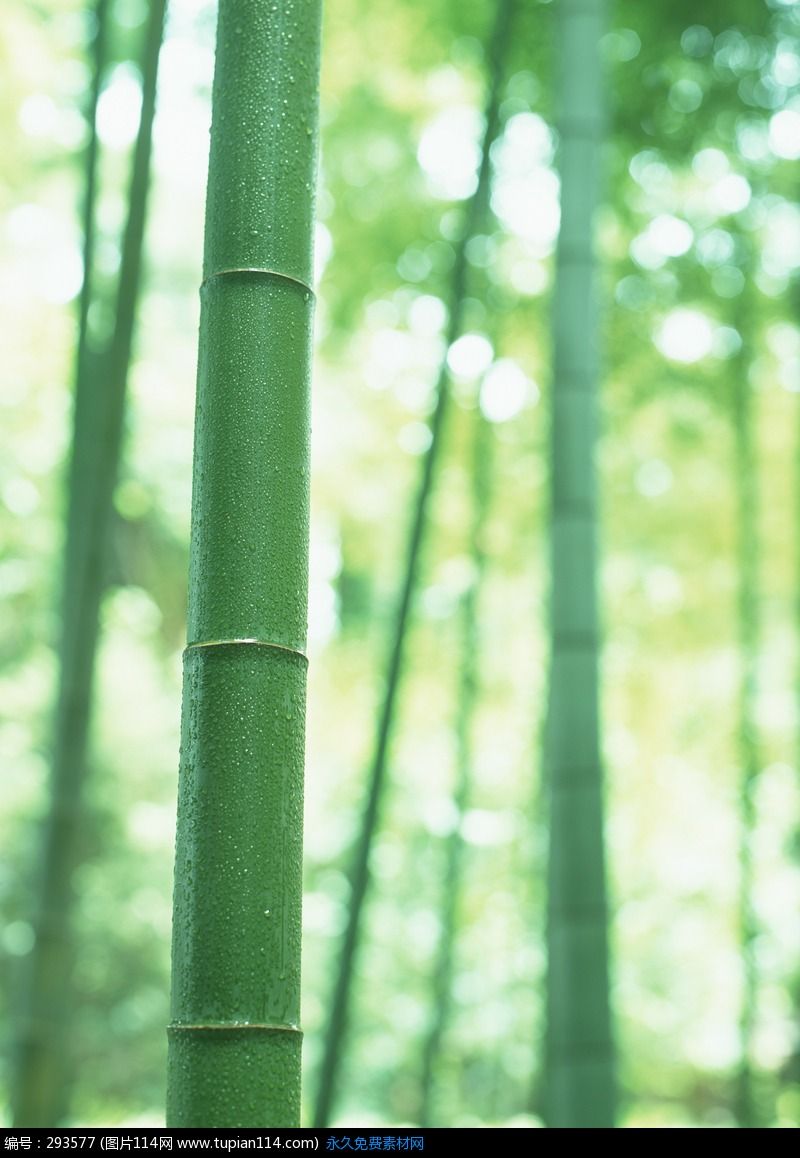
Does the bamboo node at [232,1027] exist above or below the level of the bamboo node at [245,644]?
below

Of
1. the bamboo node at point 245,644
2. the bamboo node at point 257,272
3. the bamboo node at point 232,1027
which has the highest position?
the bamboo node at point 257,272

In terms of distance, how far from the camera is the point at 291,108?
133 cm

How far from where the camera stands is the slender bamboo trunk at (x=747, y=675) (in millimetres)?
5926

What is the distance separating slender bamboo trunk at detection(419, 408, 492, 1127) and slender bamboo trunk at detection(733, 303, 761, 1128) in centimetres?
120

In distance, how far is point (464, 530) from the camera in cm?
697

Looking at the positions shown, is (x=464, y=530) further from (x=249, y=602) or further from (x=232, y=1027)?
(x=232, y=1027)

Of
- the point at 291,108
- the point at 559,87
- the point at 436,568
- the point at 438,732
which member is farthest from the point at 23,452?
the point at 291,108

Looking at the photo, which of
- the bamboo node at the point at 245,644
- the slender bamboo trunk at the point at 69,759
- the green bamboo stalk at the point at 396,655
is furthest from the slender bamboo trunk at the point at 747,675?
the bamboo node at the point at 245,644

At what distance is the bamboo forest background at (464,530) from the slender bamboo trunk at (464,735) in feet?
0.08

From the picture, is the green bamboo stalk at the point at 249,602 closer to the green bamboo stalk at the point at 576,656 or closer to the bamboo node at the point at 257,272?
the bamboo node at the point at 257,272

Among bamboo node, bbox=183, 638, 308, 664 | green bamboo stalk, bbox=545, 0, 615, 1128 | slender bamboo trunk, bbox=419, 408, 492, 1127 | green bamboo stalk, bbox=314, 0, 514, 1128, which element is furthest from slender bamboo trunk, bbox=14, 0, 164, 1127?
slender bamboo trunk, bbox=419, 408, 492, 1127

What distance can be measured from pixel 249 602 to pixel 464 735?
517cm

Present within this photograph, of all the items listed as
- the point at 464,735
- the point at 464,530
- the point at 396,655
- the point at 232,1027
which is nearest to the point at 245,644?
the point at 232,1027
